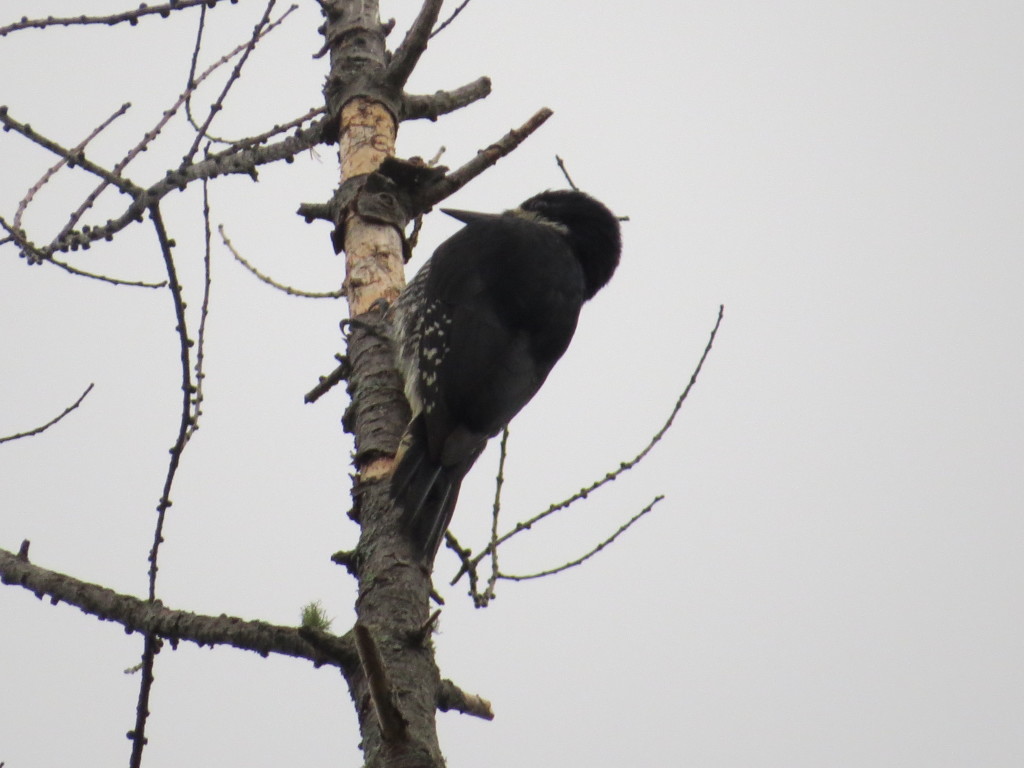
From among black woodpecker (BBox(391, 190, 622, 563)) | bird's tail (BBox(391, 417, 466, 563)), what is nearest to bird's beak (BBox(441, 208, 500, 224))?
black woodpecker (BBox(391, 190, 622, 563))

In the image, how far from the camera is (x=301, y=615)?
2150 millimetres

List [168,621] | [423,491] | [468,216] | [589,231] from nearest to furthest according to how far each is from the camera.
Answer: [168,621], [423,491], [468,216], [589,231]

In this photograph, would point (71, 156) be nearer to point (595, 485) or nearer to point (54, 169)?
point (54, 169)

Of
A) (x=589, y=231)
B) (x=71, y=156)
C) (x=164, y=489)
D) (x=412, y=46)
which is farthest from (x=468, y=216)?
(x=164, y=489)

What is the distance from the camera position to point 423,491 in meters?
2.51

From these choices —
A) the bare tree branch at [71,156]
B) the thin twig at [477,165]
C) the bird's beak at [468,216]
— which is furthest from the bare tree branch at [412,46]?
the bare tree branch at [71,156]

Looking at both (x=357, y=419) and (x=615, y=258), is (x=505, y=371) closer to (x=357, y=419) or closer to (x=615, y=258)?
(x=357, y=419)

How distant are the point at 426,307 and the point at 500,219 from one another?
0.55 metres

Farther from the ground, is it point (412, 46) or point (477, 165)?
point (412, 46)

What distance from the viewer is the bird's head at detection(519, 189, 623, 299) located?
161 inches

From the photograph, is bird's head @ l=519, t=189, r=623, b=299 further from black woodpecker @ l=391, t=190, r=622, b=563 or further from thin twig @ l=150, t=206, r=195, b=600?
thin twig @ l=150, t=206, r=195, b=600

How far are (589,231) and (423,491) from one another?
187 cm

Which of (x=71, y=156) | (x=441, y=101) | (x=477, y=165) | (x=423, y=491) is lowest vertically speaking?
(x=423, y=491)

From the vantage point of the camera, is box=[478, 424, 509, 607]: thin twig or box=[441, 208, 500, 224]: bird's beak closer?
box=[478, 424, 509, 607]: thin twig
